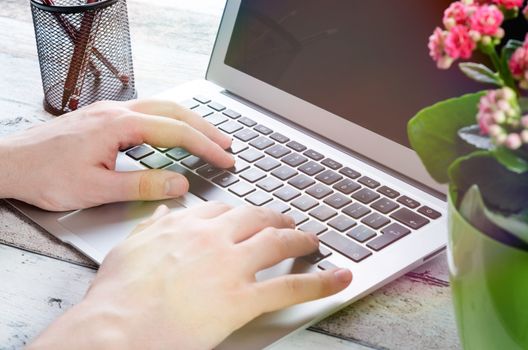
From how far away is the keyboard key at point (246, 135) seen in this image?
3.00 ft

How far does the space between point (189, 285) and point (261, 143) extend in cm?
30

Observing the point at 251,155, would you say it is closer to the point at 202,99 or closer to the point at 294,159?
the point at 294,159

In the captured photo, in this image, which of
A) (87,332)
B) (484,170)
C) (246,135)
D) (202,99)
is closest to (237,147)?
(246,135)

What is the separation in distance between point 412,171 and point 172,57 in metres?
0.48

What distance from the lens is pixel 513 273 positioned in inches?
19.2

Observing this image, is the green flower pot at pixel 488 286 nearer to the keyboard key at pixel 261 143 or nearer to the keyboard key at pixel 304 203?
the keyboard key at pixel 304 203

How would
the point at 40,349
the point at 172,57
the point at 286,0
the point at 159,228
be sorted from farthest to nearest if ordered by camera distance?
the point at 172,57, the point at 286,0, the point at 159,228, the point at 40,349

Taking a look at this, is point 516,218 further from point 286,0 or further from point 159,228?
point 286,0

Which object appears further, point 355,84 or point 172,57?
point 172,57

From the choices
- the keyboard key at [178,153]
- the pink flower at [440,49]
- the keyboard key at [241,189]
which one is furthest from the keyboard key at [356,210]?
the pink flower at [440,49]

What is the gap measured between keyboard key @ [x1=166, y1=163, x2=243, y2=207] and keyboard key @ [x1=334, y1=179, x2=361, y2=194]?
4.1 inches

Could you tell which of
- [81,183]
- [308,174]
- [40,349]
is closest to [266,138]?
[308,174]

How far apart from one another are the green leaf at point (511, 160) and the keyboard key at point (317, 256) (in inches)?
11.2

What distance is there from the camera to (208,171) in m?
0.86
